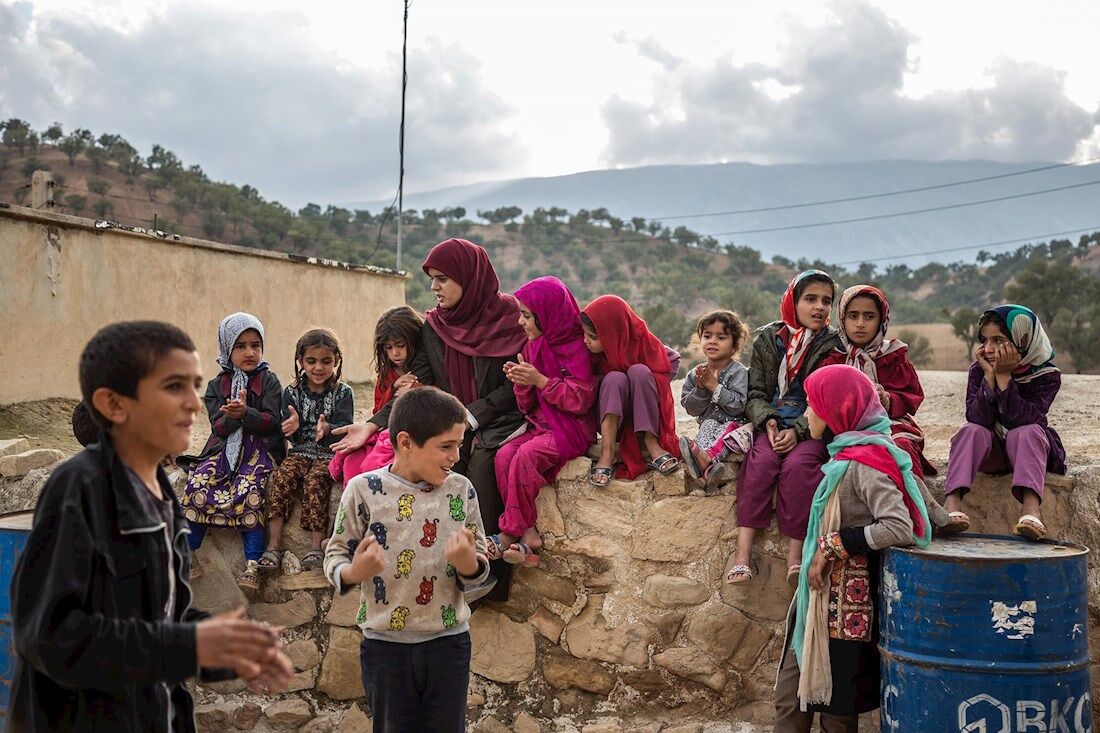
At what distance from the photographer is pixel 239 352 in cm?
450

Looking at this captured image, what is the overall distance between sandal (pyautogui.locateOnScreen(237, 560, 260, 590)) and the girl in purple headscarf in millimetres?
1117

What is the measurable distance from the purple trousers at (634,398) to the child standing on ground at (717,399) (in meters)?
→ 0.17

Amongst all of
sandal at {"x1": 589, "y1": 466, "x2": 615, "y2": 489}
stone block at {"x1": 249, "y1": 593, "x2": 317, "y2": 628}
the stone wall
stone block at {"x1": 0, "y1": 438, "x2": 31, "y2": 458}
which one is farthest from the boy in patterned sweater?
stone block at {"x1": 0, "y1": 438, "x2": 31, "y2": 458}

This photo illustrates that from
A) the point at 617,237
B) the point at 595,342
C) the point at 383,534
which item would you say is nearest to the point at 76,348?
the point at 595,342

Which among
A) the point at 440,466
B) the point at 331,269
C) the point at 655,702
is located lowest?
the point at 655,702

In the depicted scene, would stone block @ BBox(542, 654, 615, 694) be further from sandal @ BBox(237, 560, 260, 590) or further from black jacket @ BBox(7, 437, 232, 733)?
black jacket @ BBox(7, 437, 232, 733)

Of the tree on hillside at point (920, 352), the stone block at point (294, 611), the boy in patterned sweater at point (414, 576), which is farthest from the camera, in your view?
the tree on hillside at point (920, 352)

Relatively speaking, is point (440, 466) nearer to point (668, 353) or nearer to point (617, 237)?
point (668, 353)

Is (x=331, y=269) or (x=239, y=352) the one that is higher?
(x=331, y=269)

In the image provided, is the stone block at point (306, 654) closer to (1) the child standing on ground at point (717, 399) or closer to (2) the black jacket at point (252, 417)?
(2) the black jacket at point (252, 417)

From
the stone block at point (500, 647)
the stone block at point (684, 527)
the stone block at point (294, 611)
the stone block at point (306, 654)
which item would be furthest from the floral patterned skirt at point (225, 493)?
the stone block at point (684, 527)

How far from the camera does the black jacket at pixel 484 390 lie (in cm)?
422

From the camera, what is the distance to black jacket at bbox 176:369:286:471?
4.38 meters

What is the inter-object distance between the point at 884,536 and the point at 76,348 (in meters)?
6.95
